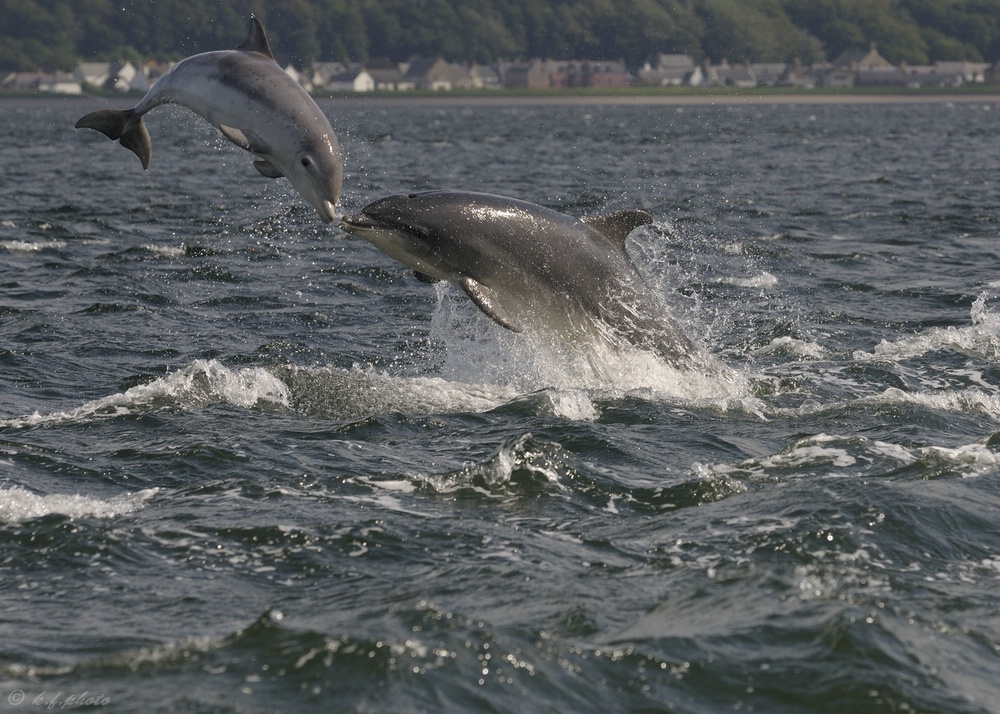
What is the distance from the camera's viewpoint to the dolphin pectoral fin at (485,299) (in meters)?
13.2

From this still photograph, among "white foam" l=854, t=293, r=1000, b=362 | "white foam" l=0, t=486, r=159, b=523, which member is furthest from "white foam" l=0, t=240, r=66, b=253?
"white foam" l=0, t=486, r=159, b=523

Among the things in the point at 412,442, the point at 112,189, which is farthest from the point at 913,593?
the point at 112,189

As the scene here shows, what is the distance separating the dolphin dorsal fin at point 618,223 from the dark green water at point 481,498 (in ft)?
4.22

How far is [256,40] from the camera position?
11352mm

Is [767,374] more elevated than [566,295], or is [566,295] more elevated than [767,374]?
[566,295]

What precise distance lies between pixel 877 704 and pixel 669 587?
1741mm

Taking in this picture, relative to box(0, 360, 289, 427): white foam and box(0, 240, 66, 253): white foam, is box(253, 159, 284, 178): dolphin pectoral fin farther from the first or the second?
box(0, 240, 66, 253): white foam

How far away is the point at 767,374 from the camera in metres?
15.7

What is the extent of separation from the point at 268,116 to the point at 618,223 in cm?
502

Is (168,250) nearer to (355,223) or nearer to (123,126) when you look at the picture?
(355,223)

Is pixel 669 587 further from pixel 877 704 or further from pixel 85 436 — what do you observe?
pixel 85 436

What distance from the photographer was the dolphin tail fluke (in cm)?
1141

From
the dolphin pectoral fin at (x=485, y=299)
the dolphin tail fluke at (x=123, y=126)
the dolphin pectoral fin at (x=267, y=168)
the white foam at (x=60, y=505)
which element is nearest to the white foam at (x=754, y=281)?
the dolphin pectoral fin at (x=485, y=299)

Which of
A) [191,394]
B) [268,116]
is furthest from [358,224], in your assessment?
[268,116]
